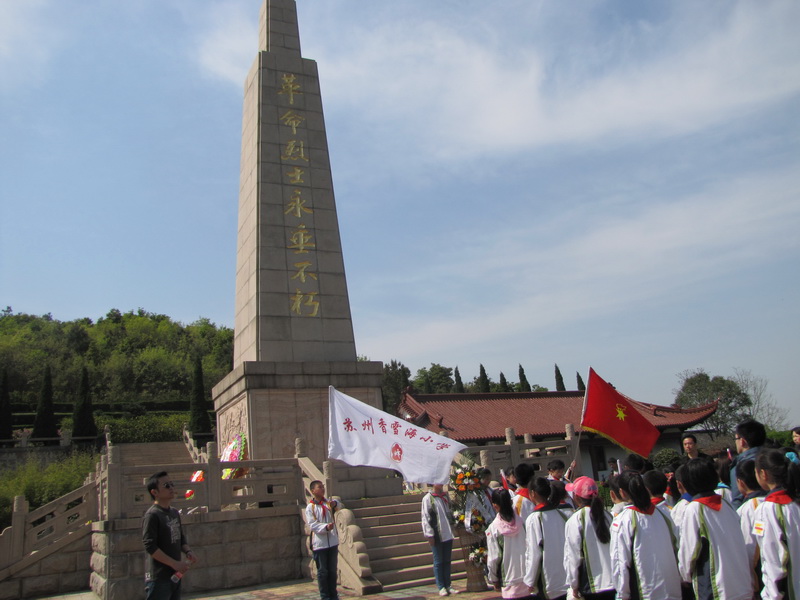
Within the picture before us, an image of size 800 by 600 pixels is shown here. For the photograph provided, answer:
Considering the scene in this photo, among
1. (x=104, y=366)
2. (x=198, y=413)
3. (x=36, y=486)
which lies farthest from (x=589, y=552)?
(x=104, y=366)

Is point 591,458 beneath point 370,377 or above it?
beneath

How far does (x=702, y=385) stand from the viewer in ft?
107

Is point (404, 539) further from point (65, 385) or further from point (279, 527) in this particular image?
point (65, 385)

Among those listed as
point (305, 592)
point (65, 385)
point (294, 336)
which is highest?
point (65, 385)

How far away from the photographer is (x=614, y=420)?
21.1 ft

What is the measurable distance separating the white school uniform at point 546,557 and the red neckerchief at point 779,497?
4.44ft

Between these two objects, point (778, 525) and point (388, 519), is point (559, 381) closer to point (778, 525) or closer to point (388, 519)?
point (388, 519)

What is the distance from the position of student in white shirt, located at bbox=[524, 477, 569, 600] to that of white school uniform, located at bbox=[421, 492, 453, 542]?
7.72 feet

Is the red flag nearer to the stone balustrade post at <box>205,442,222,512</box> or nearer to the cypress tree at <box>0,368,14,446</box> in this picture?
the stone balustrade post at <box>205,442,222,512</box>

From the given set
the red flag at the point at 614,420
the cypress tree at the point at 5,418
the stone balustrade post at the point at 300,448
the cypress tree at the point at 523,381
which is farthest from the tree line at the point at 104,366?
the red flag at the point at 614,420

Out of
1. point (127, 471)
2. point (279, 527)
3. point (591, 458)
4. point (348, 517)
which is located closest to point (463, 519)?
point (348, 517)

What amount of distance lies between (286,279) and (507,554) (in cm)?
698

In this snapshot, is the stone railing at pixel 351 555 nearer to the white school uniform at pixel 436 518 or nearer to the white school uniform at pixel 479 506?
the white school uniform at pixel 436 518

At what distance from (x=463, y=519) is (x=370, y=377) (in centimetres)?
422
